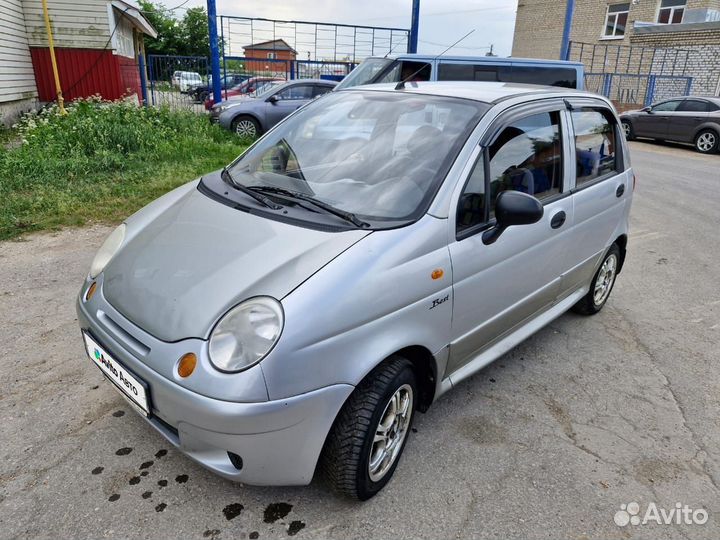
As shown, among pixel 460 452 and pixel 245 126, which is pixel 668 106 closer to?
pixel 245 126

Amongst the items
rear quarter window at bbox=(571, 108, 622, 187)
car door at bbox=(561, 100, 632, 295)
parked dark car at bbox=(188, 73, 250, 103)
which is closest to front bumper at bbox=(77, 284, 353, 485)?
car door at bbox=(561, 100, 632, 295)

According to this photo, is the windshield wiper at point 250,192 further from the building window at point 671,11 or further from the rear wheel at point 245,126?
the building window at point 671,11

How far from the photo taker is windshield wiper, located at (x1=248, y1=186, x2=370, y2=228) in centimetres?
242

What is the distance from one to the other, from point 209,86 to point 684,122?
14321 mm

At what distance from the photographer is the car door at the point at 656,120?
1578 cm

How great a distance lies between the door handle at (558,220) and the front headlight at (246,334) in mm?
1936

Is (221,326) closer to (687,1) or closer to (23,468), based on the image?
(23,468)

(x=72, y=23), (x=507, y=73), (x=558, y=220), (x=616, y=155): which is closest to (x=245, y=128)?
(x=507, y=73)

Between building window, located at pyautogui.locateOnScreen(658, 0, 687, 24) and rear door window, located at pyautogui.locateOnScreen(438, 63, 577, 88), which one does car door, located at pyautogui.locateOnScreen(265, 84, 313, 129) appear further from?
building window, located at pyautogui.locateOnScreen(658, 0, 687, 24)

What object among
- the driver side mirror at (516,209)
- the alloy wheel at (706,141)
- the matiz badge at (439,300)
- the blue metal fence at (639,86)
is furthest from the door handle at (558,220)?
the blue metal fence at (639,86)

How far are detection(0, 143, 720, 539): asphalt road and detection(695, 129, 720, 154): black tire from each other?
13.0 meters

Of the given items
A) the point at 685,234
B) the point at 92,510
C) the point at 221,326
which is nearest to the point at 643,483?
the point at 221,326

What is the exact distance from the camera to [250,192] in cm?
287

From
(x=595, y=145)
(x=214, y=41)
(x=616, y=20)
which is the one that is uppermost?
(x=616, y=20)
